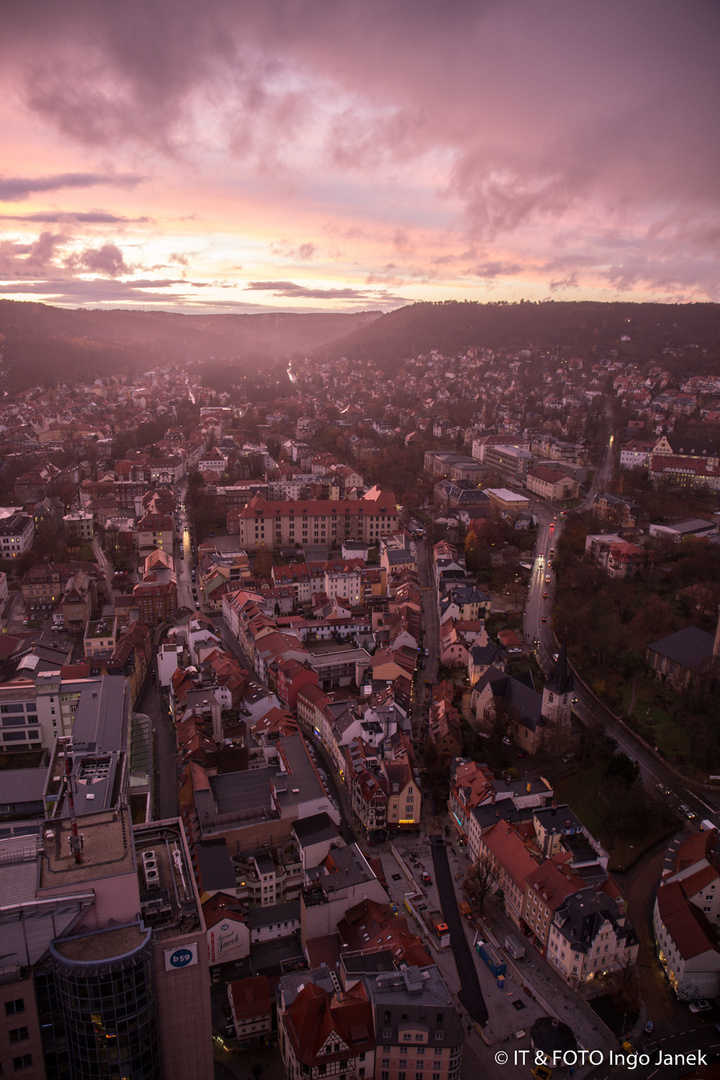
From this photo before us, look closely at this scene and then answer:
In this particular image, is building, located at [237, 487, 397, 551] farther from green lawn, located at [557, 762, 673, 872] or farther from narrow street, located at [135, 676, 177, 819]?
green lawn, located at [557, 762, 673, 872]

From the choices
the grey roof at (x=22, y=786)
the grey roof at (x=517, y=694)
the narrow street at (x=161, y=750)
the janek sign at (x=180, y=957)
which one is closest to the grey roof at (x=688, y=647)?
the grey roof at (x=517, y=694)

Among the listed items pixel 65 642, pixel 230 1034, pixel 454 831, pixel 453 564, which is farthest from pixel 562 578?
pixel 230 1034

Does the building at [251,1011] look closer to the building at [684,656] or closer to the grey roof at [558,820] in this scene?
the grey roof at [558,820]

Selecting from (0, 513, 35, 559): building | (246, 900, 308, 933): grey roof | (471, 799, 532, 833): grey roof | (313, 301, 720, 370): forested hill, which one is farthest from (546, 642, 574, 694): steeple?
(313, 301, 720, 370): forested hill

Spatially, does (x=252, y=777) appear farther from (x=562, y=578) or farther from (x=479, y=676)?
(x=562, y=578)

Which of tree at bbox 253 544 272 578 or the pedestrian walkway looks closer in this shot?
the pedestrian walkway

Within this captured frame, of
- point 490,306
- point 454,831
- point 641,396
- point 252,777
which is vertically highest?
point 490,306
